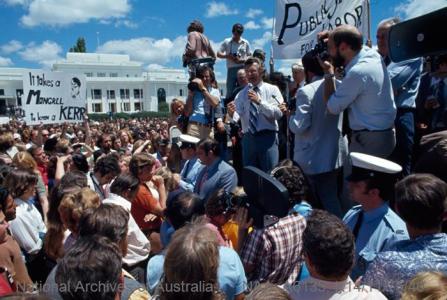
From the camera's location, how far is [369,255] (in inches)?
92.7

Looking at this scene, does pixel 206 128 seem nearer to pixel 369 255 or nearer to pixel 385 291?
pixel 369 255

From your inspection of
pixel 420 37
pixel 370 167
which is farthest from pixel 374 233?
pixel 420 37

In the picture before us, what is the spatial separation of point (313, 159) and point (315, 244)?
2.03 meters

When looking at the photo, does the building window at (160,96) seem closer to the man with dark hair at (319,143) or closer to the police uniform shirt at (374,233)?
the man with dark hair at (319,143)

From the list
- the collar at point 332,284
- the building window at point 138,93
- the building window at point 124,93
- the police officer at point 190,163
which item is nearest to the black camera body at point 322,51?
the police officer at point 190,163

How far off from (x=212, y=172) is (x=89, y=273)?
8.78 feet

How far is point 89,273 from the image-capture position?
6.09 ft

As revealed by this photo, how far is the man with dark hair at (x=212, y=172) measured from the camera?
4.38 metres

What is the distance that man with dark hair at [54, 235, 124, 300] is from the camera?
181cm

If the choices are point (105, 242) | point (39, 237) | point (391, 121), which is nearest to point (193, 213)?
point (105, 242)

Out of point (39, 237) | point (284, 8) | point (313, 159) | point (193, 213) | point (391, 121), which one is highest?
point (284, 8)

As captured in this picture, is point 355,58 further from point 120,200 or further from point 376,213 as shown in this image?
point 120,200

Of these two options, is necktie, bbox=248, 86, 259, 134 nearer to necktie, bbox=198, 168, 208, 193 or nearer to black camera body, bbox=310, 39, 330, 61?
necktie, bbox=198, 168, 208, 193

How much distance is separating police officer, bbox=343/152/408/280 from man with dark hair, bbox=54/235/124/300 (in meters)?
1.37
